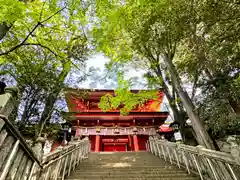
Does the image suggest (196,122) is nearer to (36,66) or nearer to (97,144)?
(36,66)

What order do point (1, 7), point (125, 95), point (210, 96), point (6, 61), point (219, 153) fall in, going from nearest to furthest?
point (1, 7), point (219, 153), point (210, 96), point (6, 61), point (125, 95)

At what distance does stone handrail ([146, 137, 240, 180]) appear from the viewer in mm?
3389

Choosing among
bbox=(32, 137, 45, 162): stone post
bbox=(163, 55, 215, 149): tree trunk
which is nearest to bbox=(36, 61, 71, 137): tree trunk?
bbox=(32, 137, 45, 162): stone post

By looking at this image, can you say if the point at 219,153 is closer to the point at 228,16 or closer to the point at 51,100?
the point at 228,16

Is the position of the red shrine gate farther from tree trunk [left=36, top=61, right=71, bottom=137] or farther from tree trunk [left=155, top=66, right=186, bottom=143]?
tree trunk [left=155, top=66, right=186, bottom=143]

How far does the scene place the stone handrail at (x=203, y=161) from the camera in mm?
3389

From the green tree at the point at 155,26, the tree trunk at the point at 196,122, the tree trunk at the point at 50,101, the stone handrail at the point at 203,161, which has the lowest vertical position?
the stone handrail at the point at 203,161

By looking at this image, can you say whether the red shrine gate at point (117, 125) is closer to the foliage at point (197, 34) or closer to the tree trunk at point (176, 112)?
the tree trunk at point (176, 112)

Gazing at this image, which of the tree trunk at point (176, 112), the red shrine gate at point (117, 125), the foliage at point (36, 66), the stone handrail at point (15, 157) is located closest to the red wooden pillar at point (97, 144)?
the red shrine gate at point (117, 125)

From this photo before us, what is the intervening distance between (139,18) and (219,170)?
652 centimetres

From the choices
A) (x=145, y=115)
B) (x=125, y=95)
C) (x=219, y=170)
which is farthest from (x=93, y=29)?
(x=145, y=115)

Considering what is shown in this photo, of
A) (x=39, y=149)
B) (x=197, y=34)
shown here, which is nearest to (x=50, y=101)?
(x=39, y=149)

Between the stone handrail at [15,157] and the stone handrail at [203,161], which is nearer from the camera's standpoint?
the stone handrail at [15,157]

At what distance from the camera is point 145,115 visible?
12.8 metres
